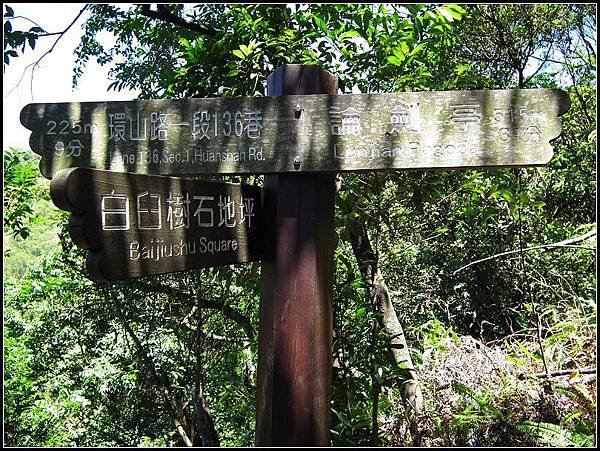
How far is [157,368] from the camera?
6816 mm

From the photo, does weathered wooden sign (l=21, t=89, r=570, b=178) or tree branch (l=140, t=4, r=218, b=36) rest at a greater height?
tree branch (l=140, t=4, r=218, b=36)

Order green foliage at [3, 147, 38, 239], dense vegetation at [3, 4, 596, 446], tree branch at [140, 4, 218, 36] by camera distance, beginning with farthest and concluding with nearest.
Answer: green foliage at [3, 147, 38, 239] → tree branch at [140, 4, 218, 36] → dense vegetation at [3, 4, 596, 446]

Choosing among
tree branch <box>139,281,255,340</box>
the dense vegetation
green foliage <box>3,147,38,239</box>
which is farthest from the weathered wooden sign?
green foliage <box>3,147,38,239</box>

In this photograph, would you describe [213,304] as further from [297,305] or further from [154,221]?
[154,221]

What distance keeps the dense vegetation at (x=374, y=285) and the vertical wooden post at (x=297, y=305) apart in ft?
1.95

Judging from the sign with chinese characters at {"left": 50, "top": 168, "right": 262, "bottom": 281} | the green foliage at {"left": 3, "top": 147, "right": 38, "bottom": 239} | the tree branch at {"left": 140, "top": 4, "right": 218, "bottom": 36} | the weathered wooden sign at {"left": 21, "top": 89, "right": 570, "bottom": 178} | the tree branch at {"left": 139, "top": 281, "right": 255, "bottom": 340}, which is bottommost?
the tree branch at {"left": 139, "top": 281, "right": 255, "bottom": 340}

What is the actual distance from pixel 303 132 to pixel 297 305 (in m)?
0.51

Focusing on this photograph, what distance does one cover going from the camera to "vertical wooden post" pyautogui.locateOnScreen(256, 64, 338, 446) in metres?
1.66

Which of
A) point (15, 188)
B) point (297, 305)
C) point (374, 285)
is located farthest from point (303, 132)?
point (15, 188)

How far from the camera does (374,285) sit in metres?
2.94

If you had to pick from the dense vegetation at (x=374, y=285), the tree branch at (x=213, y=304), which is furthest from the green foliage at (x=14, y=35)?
the tree branch at (x=213, y=304)

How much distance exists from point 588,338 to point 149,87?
3.55 m

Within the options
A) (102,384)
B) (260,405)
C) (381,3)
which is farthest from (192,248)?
(102,384)

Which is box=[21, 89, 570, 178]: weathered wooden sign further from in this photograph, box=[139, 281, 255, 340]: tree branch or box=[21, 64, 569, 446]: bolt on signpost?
box=[139, 281, 255, 340]: tree branch
